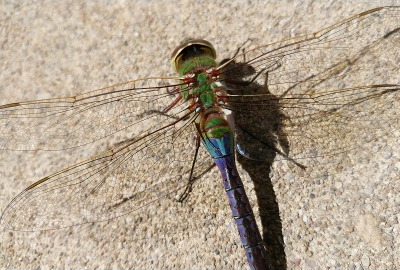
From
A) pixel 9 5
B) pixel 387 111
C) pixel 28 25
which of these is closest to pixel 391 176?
pixel 387 111

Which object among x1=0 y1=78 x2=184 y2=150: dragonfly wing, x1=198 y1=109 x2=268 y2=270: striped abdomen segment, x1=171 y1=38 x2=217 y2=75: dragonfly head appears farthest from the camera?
x1=171 y1=38 x2=217 y2=75: dragonfly head

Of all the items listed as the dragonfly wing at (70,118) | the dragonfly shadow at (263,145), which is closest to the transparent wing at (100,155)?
the dragonfly wing at (70,118)

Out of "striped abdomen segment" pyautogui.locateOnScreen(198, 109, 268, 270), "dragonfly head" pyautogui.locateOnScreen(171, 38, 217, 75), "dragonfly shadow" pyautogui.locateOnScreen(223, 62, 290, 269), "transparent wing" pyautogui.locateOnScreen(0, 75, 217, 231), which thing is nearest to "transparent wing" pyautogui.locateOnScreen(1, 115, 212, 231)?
"transparent wing" pyautogui.locateOnScreen(0, 75, 217, 231)

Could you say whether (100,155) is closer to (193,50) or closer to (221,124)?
(221,124)

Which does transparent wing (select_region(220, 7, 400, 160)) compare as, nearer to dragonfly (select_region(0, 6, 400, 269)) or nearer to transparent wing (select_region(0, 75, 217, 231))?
dragonfly (select_region(0, 6, 400, 269))

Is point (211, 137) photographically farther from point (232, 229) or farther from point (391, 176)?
point (391, 176)

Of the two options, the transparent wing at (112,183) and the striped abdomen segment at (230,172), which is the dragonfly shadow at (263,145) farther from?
the transparent wing at (112,183)

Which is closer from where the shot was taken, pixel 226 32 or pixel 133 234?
pixel 133 234
